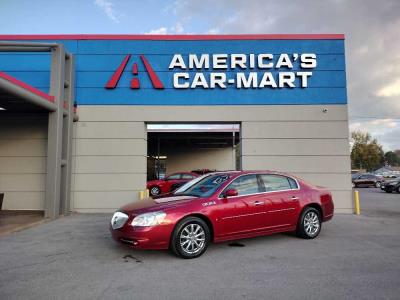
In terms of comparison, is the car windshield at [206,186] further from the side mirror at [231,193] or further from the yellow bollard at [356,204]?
the yellow bollard at [356,204]

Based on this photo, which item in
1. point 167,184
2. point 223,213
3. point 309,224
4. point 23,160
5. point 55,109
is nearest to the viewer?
point 223,213

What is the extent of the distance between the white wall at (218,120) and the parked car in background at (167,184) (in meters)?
7.40

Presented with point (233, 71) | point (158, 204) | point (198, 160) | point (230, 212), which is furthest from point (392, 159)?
point (158, 204)

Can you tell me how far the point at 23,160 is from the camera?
1158 centimetres

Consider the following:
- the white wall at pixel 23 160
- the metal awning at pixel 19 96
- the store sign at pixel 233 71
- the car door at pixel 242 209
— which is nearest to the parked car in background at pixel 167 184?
the white wall at pixel 23 160

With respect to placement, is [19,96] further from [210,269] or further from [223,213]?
[210,269]

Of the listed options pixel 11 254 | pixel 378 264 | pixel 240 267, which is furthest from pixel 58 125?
pixel 378 264

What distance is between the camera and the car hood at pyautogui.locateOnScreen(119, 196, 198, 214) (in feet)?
18.1

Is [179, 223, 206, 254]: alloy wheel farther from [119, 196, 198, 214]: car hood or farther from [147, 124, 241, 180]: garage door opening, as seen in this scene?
[147, 124, 241, 180]: garage door opening

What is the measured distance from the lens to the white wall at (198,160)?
29.5 metres

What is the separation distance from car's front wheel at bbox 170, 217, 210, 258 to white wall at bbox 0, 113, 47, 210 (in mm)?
7908

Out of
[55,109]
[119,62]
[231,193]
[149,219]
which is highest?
[119,62]

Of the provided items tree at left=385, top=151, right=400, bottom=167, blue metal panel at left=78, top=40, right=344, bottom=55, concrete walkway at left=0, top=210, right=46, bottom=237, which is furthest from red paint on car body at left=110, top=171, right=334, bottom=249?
tree at left=385, top=151, right=400, bottom=167

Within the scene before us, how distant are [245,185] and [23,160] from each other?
877 centimetres
